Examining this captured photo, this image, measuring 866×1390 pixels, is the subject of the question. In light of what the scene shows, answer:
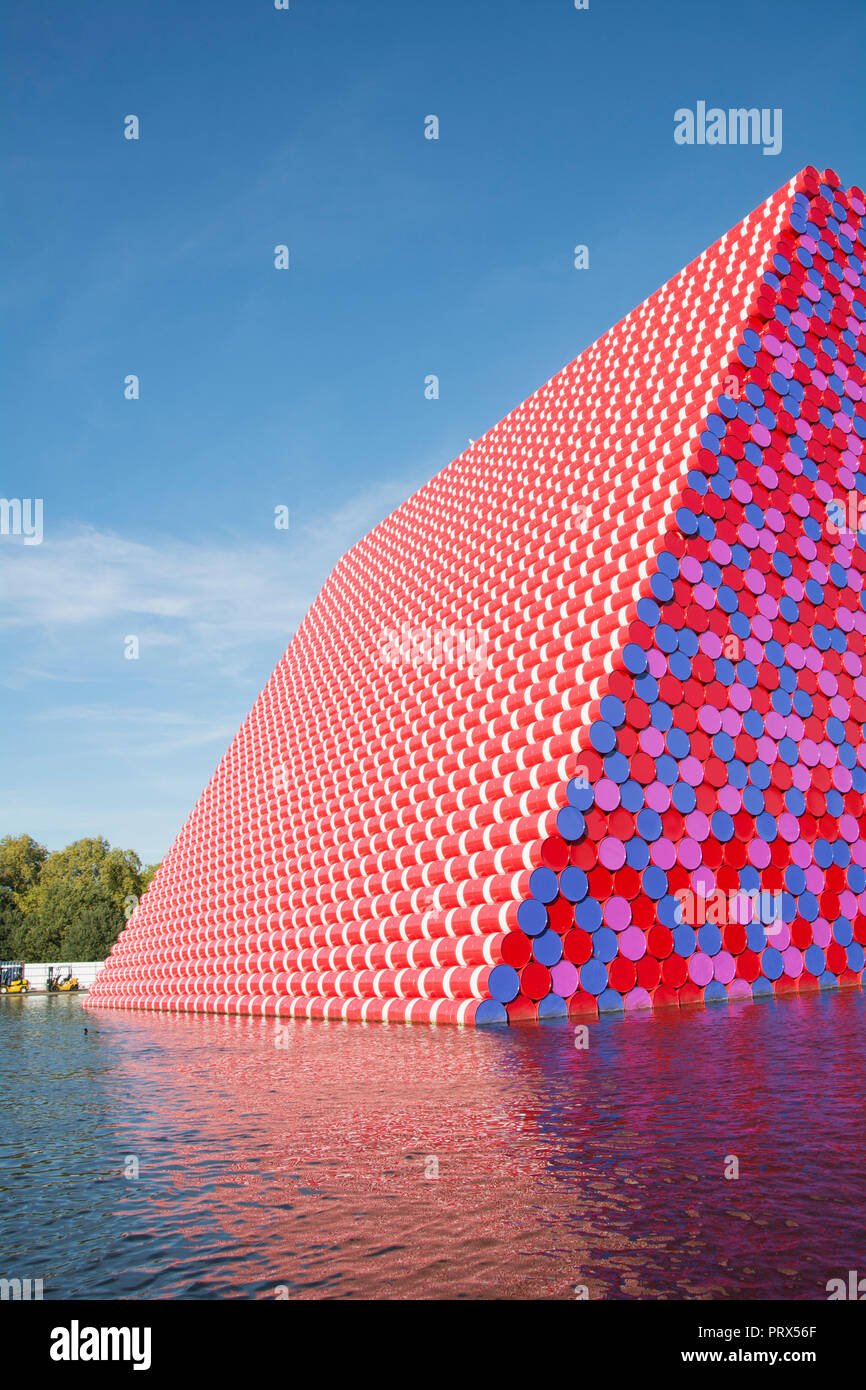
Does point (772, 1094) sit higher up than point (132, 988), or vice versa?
point (772, 1094)

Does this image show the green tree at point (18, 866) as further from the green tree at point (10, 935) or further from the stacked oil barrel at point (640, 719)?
the stacked oil barrel at point (640, 719)

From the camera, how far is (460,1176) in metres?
4.68

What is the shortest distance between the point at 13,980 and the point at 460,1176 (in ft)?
181

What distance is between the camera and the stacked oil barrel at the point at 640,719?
13.0 metres

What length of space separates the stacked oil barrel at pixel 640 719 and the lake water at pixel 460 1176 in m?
3.65

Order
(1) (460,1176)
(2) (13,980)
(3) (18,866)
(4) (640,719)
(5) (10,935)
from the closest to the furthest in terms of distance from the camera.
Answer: (1) (460,1176) → (4) (640,719) → (2) (13,980) → (5) (10,935) → (3) (18,866)

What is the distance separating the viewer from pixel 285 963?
19.3m

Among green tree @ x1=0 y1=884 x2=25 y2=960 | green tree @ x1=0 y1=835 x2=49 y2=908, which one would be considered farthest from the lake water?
green tree @ x1=0 y1=835 x2=49 y2=908

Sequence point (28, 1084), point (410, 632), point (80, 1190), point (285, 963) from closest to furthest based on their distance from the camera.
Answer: point (80, 1190), point (28, 1084), point (285, 963), point (410, 632)

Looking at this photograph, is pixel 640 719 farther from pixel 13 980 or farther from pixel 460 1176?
pixel 13 980

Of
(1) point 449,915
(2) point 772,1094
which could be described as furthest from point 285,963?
(2) point 772,1094

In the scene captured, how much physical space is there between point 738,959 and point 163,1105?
353 inches

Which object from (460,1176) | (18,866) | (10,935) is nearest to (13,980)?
(10,935)
